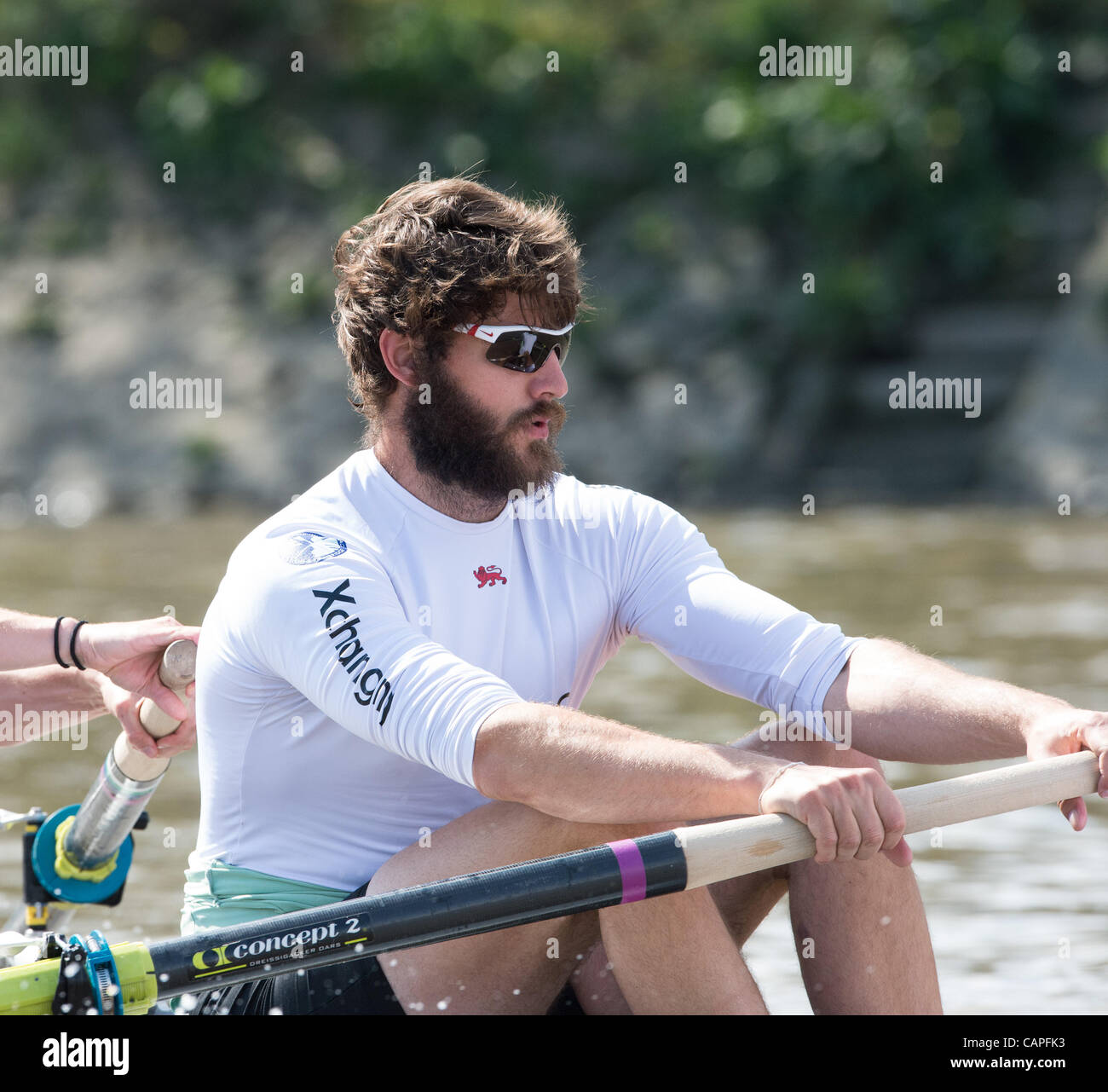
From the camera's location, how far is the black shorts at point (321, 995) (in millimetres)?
2564

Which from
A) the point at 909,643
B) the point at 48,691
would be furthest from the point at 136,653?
the point at 909,643

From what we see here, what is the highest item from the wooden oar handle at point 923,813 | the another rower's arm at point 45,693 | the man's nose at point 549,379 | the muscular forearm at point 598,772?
the man's nose at point 549,379

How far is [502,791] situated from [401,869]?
0.21 meters

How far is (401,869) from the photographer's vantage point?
8.37 feet

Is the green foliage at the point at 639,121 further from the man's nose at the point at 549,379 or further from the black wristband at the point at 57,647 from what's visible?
the man's nose at the point at 549,379

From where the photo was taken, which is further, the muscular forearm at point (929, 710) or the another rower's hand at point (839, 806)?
the muscular forearm at point (929, 710)

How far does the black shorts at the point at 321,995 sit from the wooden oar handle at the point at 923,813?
0.53 metres

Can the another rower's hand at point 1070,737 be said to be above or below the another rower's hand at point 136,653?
below

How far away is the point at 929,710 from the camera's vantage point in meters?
2.91

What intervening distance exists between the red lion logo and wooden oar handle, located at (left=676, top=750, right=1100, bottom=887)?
1.96 ft

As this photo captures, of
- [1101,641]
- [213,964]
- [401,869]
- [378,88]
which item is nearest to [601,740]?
[401,869]

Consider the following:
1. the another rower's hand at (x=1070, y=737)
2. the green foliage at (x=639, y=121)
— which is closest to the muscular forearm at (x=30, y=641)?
the another rower's hand at (x=1070, y=737)

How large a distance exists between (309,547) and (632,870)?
0.73 metres
